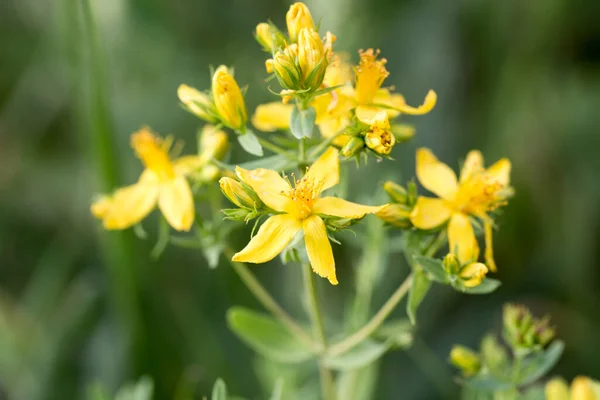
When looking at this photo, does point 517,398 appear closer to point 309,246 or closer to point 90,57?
point 309,246

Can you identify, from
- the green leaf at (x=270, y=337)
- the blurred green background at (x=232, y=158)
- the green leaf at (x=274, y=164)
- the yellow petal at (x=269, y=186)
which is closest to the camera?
the yellow petal at (x=269, y=186)

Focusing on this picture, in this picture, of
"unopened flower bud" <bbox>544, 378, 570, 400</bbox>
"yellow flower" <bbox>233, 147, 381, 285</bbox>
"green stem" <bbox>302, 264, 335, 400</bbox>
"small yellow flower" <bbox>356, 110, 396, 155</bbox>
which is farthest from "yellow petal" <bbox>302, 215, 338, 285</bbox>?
"unopened flower bud" <bbox>544, 378, 570, 400</bbox>

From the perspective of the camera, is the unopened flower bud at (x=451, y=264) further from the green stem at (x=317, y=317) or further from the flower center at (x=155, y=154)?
the flower center at (x=155, y=154)

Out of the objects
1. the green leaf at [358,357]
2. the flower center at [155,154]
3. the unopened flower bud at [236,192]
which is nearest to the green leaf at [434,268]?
the green leaf at [358,357]

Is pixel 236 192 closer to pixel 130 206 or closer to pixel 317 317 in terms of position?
pixel 317 317

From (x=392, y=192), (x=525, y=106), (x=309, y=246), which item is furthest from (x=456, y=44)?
(x=309, y=246)

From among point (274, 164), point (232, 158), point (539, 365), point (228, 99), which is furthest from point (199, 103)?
point (232, 158)
